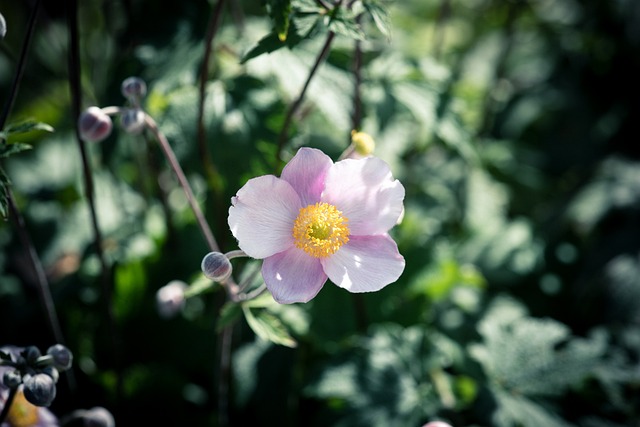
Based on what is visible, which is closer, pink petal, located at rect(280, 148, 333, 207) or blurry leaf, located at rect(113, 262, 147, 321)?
pink petal, located at rect(280, 148, 333, 207)

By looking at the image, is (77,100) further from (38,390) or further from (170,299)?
(38,390)

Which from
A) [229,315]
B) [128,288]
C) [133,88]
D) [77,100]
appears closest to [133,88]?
[133,88]

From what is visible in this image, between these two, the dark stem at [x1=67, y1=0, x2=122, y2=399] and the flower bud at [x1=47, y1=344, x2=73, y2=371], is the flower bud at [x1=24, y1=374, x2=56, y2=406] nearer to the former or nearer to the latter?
the flower bud at [x1=47, y1=344, x2=73, y2=371]

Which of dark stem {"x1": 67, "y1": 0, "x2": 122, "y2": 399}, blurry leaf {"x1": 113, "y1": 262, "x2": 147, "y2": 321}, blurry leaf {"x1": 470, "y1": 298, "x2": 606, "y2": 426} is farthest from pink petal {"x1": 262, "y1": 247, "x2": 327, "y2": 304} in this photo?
blurry leaf {"x1": 113, "y1": 262, "x2": 147, "y2": 321}

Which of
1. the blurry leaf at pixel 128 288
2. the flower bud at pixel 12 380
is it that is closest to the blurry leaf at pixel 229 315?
the flower bud at pixel 12 380

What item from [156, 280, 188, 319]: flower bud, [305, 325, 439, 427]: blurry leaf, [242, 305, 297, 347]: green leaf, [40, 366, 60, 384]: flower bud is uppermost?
[242, 305, 297, 347]: green leaf

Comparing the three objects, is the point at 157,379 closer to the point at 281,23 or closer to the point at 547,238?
→ the point at 281,23
